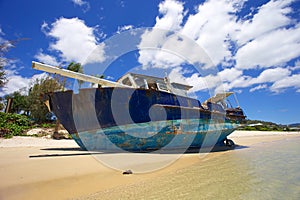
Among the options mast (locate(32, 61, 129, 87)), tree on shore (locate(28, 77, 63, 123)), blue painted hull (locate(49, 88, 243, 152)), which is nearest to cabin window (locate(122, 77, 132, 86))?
mast (locate(32, 61, 129, 87))

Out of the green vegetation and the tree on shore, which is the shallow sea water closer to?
the green vegetation

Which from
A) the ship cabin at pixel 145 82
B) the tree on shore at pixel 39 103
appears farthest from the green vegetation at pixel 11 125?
the ship cabin at pixel 145 82

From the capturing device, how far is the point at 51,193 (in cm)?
254

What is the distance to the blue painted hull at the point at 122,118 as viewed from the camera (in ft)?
21.0

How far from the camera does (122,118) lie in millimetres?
6465

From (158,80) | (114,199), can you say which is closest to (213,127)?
(158,80)

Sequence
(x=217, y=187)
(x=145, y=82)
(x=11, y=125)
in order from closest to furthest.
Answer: (x=217, y=187) → (x=145, y=82) → (x=11, y=125)

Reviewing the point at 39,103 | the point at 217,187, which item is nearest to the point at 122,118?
the point at 217,187

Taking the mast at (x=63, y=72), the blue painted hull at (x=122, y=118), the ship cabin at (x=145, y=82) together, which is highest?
the ship cabin at (x=145, y=82)

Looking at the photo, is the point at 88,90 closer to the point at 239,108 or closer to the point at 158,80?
the point at 158,80

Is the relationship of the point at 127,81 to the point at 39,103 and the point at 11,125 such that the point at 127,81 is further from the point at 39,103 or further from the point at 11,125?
the point at 39,103

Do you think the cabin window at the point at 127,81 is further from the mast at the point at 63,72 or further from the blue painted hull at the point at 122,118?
the blue painted hull at the point at 122,118

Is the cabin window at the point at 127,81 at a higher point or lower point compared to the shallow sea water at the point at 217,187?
higher

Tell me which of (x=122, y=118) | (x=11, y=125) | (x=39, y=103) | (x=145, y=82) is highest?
(x=39, y=103)
